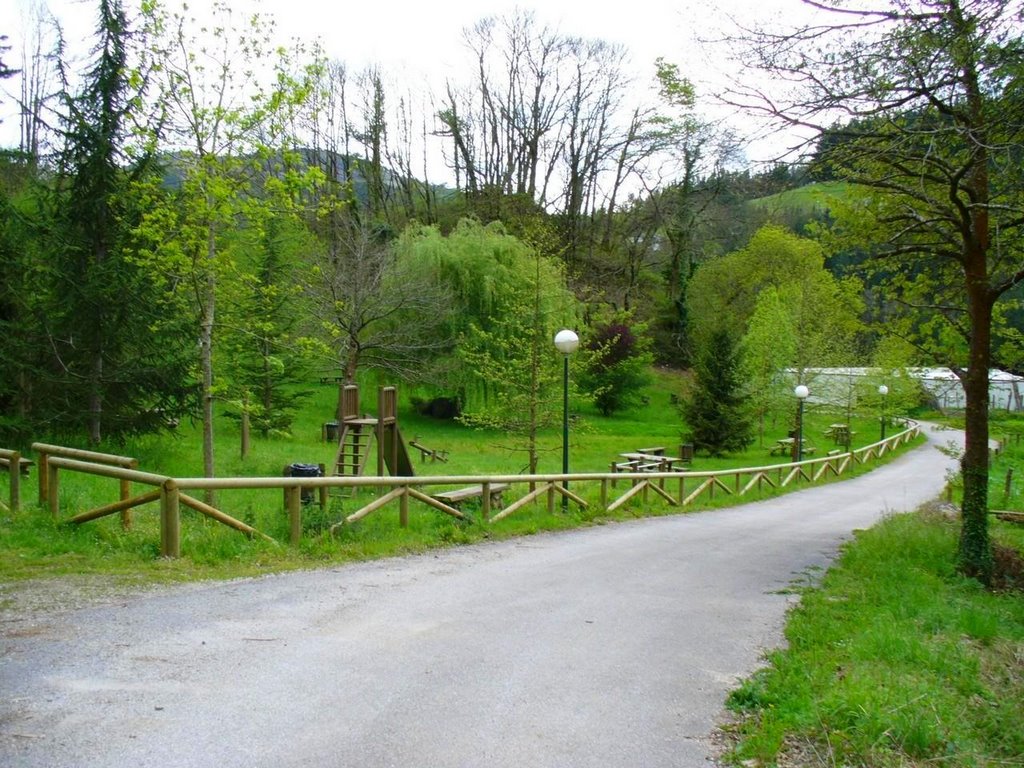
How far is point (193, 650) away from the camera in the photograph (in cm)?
516

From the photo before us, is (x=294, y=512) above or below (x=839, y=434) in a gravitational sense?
above

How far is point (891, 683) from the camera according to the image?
15.5 feet

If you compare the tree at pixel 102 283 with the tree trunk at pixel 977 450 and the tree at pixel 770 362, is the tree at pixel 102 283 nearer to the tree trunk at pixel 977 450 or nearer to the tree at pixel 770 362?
the tree trunk at pixel 977 450

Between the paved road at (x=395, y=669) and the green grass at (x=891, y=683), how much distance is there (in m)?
0.33

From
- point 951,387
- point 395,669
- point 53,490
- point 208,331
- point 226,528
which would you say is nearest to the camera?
point 395,669

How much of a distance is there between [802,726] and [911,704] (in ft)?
2.19

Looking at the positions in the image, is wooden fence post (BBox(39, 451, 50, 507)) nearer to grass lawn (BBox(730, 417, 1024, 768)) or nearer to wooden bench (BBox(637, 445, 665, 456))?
grass lawn (BBox(730, 417, 1024, 768))

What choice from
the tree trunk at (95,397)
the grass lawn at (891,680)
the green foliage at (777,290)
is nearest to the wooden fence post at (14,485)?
the tree trunk at (95,397)

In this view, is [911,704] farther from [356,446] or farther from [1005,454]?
[1005,454]

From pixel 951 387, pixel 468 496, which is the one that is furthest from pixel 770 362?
pixel 468 496

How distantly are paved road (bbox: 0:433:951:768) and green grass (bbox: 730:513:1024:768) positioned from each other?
33cm

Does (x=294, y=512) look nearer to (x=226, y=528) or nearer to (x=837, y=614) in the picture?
(x=226, y=528)

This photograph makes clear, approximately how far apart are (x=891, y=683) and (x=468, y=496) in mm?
7189

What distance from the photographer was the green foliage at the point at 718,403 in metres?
30.3
